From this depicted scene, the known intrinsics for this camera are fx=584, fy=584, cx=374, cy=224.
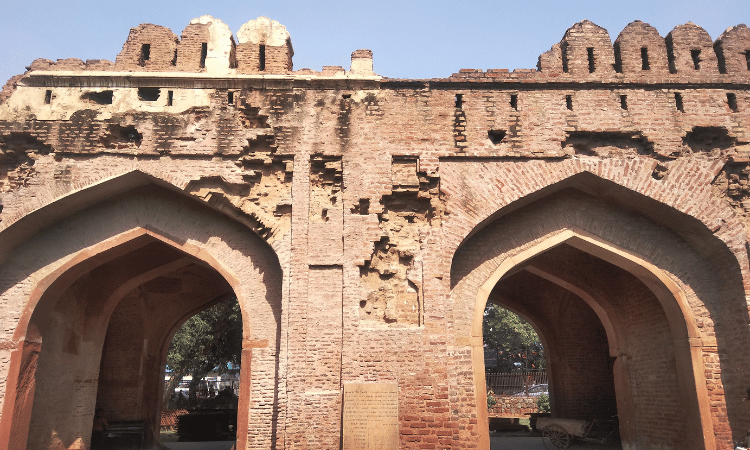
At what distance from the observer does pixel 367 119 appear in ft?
26.3

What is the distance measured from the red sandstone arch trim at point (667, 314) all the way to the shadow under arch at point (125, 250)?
258 cm

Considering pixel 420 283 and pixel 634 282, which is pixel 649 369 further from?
pixel 420 283

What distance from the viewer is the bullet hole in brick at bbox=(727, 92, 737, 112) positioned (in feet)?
Answer: 27.1

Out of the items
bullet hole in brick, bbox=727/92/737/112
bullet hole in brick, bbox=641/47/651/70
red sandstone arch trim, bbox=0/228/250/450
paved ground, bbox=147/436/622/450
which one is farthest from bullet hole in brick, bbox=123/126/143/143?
bullet hole in brick, bbox=727/92/737/112

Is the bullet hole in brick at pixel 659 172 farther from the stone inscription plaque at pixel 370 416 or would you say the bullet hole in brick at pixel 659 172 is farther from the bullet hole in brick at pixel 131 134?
the bullet hole in brick at pixel 131 134

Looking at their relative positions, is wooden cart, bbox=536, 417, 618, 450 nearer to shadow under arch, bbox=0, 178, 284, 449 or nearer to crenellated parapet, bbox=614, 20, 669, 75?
shadow under arch, bbox=0, 178, 284, 449

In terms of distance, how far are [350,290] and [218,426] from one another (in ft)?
25.1

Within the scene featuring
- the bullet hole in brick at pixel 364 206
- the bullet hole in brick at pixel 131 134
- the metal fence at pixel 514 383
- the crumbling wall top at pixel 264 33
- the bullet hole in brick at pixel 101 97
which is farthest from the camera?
the metal fence at pixel 514 383

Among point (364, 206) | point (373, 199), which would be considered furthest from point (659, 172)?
point (364, 206)

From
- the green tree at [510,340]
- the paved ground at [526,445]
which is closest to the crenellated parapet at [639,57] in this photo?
the paved ground at [526,445]

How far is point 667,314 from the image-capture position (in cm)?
814

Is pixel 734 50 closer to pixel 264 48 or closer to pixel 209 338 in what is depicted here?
pixel 264 48

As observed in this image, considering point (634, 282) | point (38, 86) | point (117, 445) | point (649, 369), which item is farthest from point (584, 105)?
point (117, 445)

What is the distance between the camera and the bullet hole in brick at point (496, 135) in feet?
26.4
